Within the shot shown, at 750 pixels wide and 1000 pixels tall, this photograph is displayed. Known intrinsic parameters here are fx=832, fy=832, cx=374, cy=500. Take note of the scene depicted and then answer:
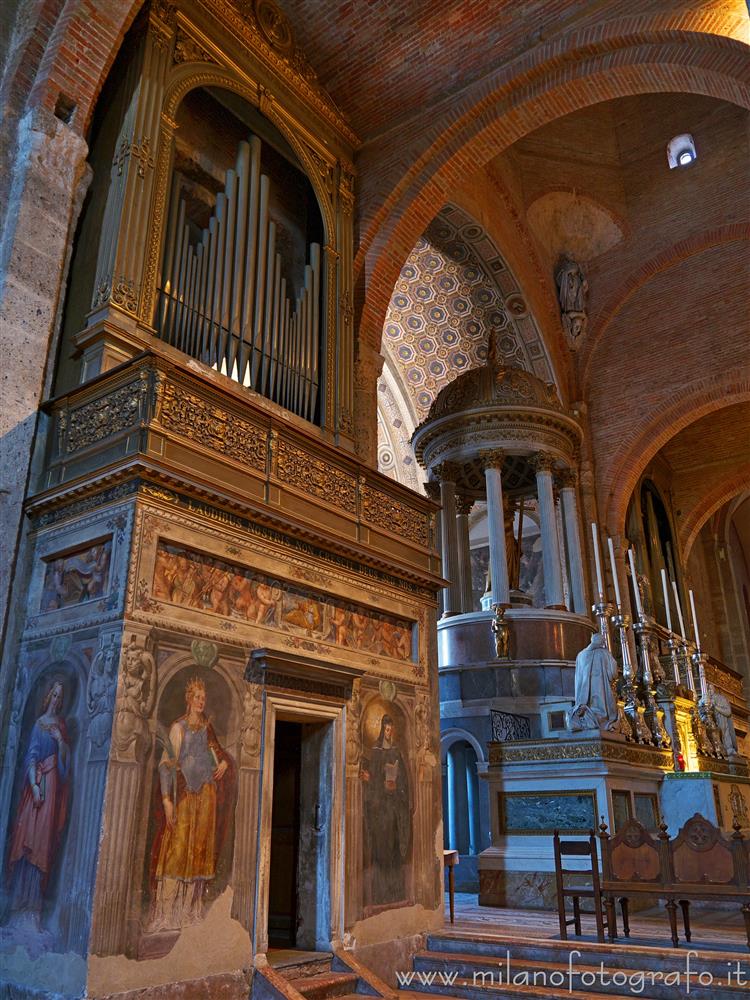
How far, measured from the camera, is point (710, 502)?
→ 19250 millimetres

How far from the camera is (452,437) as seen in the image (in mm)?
11945

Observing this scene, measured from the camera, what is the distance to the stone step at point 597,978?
5.18 metres

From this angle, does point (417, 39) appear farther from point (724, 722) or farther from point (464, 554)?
point (724, 722)

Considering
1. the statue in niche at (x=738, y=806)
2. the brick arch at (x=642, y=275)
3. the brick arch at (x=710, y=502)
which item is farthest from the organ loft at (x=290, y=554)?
the brick arch at (x=710, y=502)

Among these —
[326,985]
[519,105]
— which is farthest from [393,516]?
[519,105]

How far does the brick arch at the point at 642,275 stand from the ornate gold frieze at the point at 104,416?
35.8ft

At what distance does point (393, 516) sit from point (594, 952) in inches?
147

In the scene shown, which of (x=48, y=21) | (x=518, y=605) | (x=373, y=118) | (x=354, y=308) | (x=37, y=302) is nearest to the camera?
(x=37, y=302)

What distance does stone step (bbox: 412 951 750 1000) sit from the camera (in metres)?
5.18

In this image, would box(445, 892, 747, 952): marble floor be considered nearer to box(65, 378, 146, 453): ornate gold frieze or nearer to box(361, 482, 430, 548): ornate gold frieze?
box(361, 482, 430, 548): ornate gold frieze

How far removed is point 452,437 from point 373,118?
4324 millimetres

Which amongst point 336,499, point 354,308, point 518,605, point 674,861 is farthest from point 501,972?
point 354,308

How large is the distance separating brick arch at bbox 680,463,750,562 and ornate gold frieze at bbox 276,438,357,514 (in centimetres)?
1387

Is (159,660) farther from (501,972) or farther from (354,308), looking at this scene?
(354,308)
